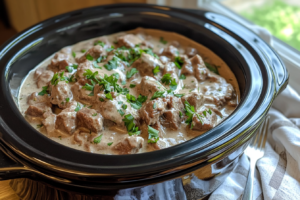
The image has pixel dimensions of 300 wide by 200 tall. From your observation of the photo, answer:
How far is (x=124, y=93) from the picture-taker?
69.1 inches

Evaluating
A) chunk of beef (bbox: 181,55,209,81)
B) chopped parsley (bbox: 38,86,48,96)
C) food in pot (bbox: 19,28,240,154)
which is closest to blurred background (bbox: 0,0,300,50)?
food in pot (bbox: 19,28,240,154)

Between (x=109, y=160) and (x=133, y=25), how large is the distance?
1.36 m

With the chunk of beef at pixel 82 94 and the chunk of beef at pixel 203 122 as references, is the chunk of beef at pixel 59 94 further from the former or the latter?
the chunk of beef at pixel 203 122

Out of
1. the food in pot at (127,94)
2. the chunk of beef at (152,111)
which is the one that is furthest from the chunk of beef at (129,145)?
the chunk of beef at (152,111)

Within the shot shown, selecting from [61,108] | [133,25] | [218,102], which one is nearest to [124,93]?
[61,108]

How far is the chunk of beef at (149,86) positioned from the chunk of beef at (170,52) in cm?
36

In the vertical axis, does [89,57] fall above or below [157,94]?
above

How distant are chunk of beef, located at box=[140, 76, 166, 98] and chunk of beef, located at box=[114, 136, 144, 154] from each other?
34 centimetres

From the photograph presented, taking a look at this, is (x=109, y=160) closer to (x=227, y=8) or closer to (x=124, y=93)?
(x=124, y=93)

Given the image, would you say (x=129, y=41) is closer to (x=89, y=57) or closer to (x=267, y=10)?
(x=89, y=57)

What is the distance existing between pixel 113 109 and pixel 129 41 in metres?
0.73

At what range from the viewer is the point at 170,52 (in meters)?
2.10

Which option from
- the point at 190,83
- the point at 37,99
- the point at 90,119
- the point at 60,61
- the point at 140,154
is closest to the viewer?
the point at 140,154

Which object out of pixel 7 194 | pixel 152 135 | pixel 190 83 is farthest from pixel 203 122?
pixel 7 194
